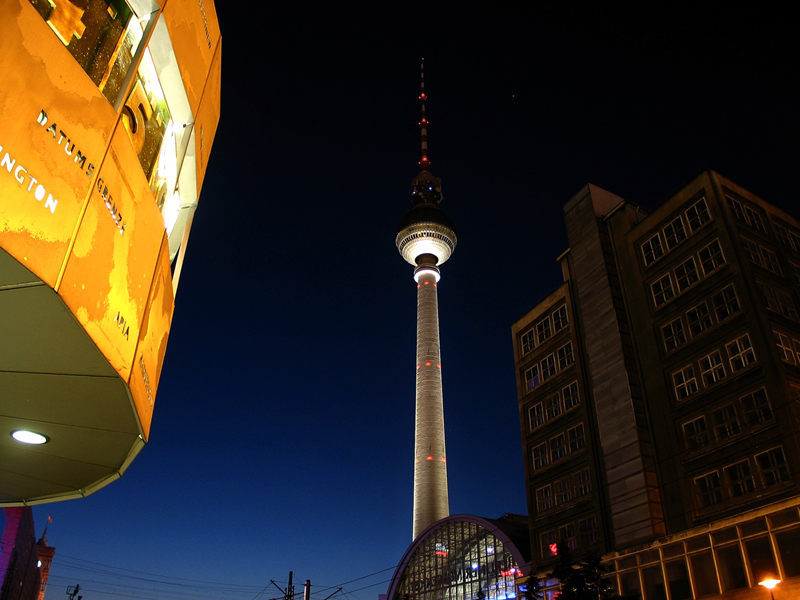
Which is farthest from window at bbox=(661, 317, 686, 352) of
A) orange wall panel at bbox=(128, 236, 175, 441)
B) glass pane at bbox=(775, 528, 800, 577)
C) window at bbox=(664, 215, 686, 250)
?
orange wall panel at bbox=(128, 236, 175, 441)

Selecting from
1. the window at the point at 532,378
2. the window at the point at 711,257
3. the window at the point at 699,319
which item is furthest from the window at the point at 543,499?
the window at the point at 711,257

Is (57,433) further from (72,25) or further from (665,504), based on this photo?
(665,504)

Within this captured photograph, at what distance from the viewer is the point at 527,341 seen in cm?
5375

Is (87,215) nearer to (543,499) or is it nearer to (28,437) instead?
(28,437)

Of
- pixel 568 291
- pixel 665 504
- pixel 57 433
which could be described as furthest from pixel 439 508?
pixel 57 433

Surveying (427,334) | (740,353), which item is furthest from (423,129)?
(740,353)

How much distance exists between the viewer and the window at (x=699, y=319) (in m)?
36.9

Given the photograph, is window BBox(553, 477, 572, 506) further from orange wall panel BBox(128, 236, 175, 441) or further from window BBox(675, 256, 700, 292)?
orange wall panel BBox(128, 236, 175, 441)

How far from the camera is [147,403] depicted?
274 inches

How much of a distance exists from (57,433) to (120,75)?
12.9 ft

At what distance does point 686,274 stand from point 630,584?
18.9 m

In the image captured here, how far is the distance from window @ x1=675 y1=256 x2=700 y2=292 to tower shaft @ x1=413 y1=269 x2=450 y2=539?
59370 millimetres

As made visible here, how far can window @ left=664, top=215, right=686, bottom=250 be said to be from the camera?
4059 cm

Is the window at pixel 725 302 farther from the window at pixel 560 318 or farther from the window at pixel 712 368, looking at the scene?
the window at pixel 560 318
